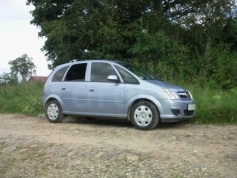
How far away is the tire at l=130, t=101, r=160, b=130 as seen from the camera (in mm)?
9242

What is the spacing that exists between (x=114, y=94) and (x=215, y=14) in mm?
8256

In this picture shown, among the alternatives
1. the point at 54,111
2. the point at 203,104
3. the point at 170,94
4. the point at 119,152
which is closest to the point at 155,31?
the point at 203,104

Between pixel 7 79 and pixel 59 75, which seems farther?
pixel 7 79

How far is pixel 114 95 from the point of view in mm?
9758

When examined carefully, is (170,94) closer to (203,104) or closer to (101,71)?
(203,104)

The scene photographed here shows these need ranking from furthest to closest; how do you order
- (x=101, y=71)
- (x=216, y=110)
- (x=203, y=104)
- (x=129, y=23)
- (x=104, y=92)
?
1. (x=129, y=23)
2. (x=203, y=104)
3. (x=216, y=110)
4. (x=101, y=71)
5. (x=104, y=92)

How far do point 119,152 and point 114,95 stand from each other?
281 centimetres

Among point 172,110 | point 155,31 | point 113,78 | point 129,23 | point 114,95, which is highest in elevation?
point 129,23

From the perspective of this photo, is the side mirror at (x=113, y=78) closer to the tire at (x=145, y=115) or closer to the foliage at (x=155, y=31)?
the tire at (x=145, y=115)

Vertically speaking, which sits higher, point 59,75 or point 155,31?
point 155,31

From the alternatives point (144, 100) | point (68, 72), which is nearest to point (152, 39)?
point (68, 72)

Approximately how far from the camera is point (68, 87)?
10.7 m

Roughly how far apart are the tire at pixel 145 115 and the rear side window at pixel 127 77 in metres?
0.60

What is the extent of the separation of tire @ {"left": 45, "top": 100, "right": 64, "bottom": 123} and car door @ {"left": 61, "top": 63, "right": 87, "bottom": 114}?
0.26m
